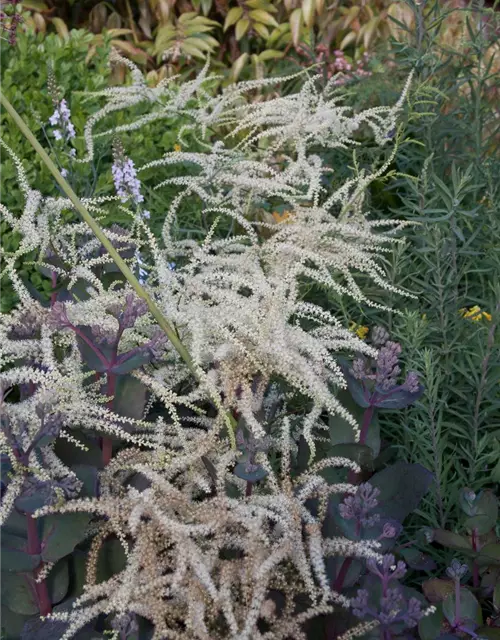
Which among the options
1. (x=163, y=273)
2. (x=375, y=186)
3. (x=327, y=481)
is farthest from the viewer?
(x=375, y=186)

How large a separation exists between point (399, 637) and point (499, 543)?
0.94ft

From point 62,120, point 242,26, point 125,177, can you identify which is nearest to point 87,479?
point 125,177

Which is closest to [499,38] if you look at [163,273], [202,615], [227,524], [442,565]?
[163,273]

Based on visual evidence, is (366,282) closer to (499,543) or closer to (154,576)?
(499,543)

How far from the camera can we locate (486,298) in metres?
2.06

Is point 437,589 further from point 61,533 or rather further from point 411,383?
point 61,533

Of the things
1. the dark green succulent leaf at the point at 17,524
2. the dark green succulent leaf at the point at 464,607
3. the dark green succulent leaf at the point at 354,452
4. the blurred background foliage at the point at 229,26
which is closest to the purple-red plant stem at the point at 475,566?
the dark green succulent leaf at the point at 464,607

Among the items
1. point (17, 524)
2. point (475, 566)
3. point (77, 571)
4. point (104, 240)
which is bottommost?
point (475, 566)

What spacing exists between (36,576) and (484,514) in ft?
2.52

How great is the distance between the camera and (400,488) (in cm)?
142

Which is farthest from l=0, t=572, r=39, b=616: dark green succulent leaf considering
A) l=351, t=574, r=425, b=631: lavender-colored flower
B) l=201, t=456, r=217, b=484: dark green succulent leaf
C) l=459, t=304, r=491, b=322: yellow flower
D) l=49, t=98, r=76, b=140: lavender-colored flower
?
l=49, t=98, r=76, b=140: lavender-colored flower

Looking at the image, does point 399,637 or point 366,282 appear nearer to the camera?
point 399,637

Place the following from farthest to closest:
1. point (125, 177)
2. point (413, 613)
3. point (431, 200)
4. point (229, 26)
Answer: point (229, 26) < point (125, 177) < point (431, 200) < point (413, 613)

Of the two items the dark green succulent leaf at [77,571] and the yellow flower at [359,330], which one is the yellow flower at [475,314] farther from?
the dark green succulent leaf at [77,571]
